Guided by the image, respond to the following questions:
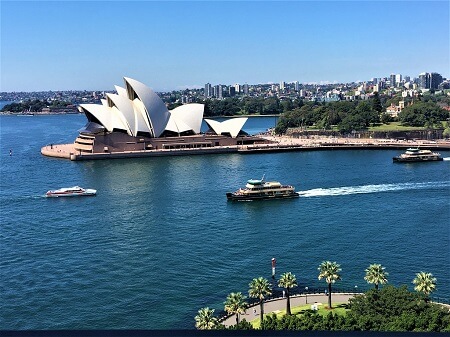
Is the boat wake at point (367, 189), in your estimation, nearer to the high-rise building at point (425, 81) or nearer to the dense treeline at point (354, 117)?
the dense treeline at point (354, 117)

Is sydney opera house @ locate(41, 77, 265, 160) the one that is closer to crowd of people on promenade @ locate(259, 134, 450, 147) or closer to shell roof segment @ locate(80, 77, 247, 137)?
shell roof segment @ locate(80, 77, 247, 137)

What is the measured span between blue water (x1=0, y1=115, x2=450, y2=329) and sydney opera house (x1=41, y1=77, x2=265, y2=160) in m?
5.77

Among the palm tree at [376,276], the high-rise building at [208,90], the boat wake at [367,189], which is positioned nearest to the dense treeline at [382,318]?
the palm tree at [376,276]

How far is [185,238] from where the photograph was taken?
13.1m

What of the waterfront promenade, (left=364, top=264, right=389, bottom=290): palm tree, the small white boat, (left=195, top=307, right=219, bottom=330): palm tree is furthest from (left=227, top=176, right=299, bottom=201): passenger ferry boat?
(left=195, top=307, right=219, bottom=330): palm tree

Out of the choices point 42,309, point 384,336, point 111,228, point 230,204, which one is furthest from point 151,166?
point 384,336

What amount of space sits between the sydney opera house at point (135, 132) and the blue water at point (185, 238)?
5771 millimetres

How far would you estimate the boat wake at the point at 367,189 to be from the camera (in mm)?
18156

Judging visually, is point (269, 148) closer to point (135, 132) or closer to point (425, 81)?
point (135, 132)

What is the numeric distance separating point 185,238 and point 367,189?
8.46 meters

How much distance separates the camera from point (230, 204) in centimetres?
1712

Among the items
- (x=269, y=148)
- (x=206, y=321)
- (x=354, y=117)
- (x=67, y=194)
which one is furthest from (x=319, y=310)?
(x=354, y=117)

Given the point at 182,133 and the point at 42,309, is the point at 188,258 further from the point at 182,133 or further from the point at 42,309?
the point at 182,133

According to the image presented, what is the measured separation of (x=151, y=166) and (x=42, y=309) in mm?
16983
